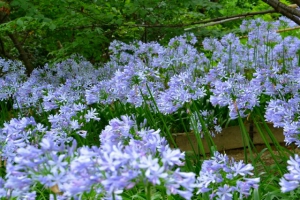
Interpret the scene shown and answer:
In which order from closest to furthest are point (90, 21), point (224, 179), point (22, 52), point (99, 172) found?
point (99, 172) → point (224, 179) → point (90, 21) → point (22, 52)

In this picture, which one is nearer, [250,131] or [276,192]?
[276,192]

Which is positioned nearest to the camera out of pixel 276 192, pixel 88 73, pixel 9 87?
pixel 276 192

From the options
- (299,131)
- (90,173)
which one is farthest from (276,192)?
(90,173)

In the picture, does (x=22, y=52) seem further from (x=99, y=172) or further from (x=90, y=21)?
(x=99, y=172)

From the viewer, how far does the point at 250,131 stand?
4.64 m

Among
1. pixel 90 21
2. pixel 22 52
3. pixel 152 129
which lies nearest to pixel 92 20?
pixel 90 21

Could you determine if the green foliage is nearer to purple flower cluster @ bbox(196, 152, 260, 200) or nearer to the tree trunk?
the tree trunk

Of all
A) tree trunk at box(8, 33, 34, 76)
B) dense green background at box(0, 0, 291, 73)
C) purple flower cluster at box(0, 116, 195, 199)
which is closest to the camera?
purple flower cluster at box(0, 116, 195, 199)

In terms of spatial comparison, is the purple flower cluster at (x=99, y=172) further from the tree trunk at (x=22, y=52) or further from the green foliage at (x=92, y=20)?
the tree trunk at (x=22, y=52)

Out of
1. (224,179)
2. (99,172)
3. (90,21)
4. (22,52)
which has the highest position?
(99,172)

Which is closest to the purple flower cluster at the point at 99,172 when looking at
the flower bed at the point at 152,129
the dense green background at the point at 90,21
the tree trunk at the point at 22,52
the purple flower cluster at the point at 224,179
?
the flower bed at the point at 152,129

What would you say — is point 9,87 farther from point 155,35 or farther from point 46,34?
point 155,35

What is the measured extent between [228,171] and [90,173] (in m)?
0.64

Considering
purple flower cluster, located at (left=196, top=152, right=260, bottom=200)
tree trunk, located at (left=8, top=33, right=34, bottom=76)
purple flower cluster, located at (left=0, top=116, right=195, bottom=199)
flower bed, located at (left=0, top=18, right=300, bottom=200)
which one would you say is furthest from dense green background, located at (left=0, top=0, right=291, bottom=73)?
purple flower cluster, located at (left=0, top=116, right=195, bottom=199)
